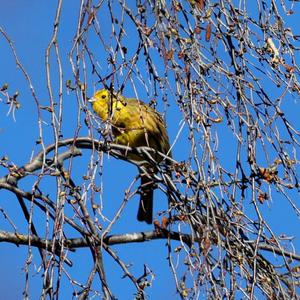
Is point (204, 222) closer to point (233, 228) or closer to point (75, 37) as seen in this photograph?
point (233, 228)

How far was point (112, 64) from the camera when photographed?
388cm

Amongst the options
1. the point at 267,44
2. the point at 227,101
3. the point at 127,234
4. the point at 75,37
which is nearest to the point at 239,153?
the point at 227,101

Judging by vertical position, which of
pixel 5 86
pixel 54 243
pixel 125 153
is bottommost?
pixel 54 243

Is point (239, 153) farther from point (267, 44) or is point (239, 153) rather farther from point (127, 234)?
point (127, 234)

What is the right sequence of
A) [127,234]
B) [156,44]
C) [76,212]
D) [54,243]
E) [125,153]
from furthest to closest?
[127,234], [125,153], [156,44], [76,212], [54,243]

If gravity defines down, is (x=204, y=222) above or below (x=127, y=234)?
below

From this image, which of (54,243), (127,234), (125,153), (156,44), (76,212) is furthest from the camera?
(127,234)

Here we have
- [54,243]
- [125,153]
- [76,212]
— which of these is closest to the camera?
[54,243]

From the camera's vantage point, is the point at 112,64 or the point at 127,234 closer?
the point at 112,64

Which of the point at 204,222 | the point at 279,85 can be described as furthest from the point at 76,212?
the point at 279,85

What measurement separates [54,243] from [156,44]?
1.08m

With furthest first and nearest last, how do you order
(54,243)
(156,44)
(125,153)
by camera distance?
1. (125,153)
2. (156,44)
3. (54,243)

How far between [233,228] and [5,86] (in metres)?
1.16

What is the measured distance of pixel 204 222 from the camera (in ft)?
12.5
